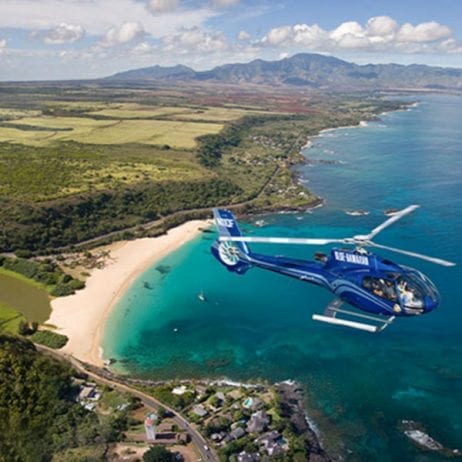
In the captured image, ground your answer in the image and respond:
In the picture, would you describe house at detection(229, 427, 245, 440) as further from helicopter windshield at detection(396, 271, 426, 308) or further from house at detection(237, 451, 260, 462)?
helicopter windshield at detection(396, 271, 426, 308)

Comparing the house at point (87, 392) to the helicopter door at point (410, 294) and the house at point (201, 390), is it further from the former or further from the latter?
the helicopter door at point (410, 294)

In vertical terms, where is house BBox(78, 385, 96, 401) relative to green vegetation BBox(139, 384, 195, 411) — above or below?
above

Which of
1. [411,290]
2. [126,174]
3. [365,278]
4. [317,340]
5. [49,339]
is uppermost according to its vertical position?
A: [411,290]

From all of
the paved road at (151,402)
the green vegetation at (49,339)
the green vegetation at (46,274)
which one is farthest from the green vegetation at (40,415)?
the green vegetation at (46,274)

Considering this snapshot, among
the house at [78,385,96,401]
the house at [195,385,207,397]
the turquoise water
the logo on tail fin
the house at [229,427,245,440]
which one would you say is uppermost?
the logo on tail fin

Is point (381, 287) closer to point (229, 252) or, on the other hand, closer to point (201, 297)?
point (229, 252)

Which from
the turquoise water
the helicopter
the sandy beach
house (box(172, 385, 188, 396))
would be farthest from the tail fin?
the sandy beach

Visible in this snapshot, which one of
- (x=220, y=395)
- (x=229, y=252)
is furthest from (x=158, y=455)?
(x=229, y=252)
